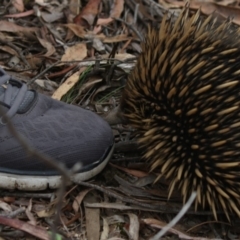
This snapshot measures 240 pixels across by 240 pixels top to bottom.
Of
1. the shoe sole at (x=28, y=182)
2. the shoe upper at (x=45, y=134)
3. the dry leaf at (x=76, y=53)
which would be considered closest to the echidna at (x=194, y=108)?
the shoe upper at (x=45, y=134)

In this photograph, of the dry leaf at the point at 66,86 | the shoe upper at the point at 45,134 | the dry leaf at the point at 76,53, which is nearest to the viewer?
the shoe upper at the point at 45,134

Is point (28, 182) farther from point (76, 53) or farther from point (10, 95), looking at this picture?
point (76, 53)

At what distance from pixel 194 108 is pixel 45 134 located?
1.52 feet

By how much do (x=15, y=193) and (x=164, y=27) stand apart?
0.74 m

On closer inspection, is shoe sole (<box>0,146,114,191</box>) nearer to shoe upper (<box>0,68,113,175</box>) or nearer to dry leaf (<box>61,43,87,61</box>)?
shoe upper (<box>0,68,113,175</box>)

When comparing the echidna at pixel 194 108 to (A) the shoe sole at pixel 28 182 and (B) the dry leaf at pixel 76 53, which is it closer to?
(A) the shoe sole at pixel 28 182

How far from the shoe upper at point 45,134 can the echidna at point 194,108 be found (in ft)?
0.59

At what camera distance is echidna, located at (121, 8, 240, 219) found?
1698 mm

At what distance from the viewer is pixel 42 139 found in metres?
1.71

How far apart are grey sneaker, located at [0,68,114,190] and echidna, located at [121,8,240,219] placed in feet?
0.60

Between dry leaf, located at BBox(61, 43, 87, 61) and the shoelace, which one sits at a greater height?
the shoelace

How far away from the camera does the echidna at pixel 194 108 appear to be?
1698 mm

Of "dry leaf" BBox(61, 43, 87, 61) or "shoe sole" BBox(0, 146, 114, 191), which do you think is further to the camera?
"dry leaf" BBox(61, 43, 87, 61)

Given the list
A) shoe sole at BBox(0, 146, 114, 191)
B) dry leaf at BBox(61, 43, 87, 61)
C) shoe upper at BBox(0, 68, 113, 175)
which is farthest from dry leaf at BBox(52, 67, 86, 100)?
shoe sole at BBox(0, 146, 114, 191)
